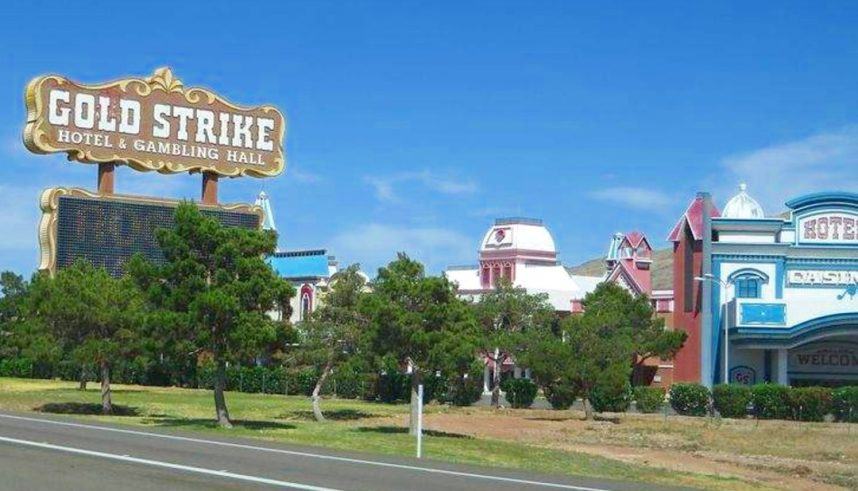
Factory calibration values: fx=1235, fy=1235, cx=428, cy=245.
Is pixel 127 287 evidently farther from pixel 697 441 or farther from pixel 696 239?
pixel 696 239

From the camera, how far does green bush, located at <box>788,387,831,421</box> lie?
1986 inches

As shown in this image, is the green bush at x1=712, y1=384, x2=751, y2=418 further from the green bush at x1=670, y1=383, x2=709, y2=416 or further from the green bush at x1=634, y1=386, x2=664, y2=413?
the green bush at x1=634, y1=386, x2=664, y2=413

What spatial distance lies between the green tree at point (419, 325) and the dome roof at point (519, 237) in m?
49.1

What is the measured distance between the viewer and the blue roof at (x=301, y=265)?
3371 inches

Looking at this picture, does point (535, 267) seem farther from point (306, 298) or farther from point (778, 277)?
point (778, 277)

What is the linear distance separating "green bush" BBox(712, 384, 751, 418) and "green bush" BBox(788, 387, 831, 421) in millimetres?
2084

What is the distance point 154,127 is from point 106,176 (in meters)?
3.28

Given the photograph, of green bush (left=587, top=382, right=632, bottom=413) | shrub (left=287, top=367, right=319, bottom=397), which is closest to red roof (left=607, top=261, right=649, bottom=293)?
shrub (left=287, top=367, right=319, bottom=397)

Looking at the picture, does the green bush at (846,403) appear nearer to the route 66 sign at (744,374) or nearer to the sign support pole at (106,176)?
the route 66 sign at (744,374)

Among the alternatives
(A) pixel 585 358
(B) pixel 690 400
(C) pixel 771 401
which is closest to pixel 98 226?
(A) pixel 585 358

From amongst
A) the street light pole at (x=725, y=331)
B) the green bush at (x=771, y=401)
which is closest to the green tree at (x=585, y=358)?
the green bush at (x=771, y=401)

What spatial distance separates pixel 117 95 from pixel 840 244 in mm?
37364

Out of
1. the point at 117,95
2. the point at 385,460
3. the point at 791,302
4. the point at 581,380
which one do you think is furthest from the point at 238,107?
the point at 385,460

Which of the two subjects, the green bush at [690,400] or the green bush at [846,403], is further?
the green bush at [690,400]
